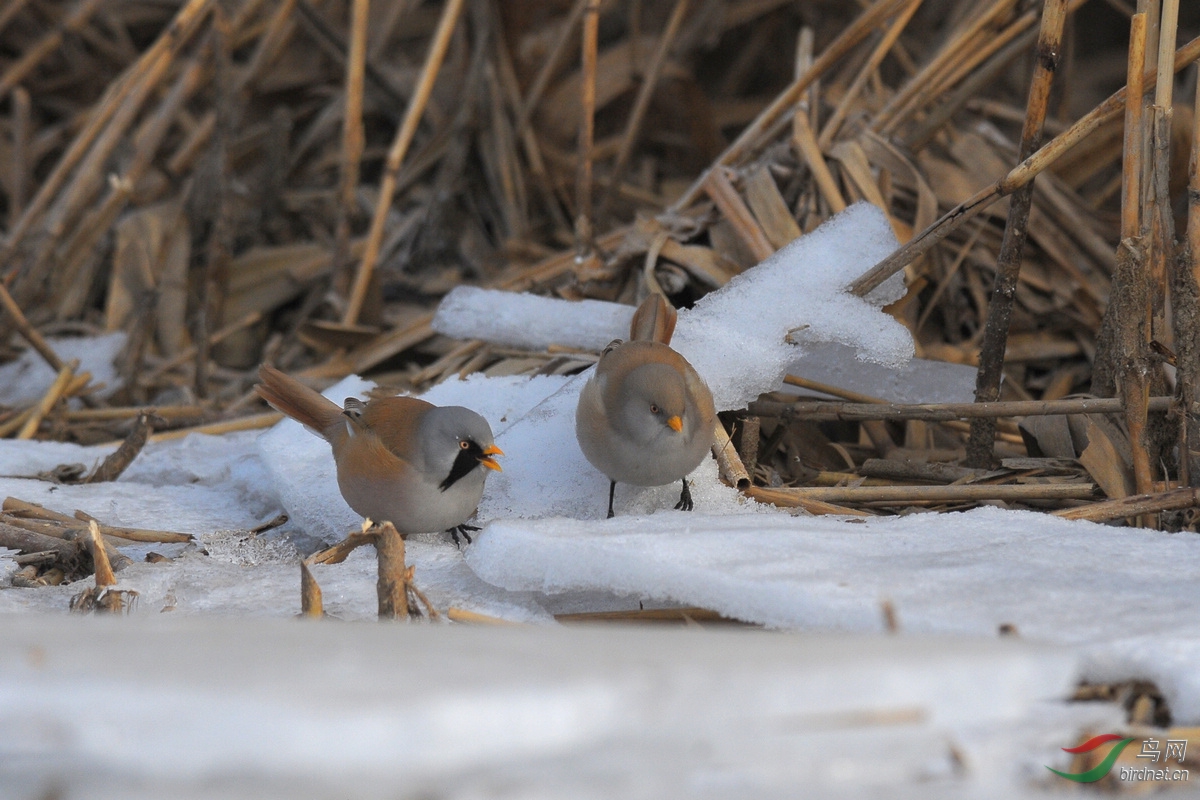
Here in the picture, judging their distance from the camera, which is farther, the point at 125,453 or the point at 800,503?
the point at 125,453

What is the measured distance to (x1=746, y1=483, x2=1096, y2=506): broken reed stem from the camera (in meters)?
2.79

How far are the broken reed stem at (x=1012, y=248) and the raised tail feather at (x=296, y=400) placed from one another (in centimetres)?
173

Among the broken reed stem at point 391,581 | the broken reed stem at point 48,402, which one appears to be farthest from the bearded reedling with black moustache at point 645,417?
the broken reed stem at point 48,402

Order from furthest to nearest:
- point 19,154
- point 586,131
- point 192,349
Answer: point 19,154 → point 192,349 → point 586,131

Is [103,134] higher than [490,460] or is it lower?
higher

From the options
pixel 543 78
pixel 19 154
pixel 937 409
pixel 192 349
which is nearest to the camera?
pixel 937 409

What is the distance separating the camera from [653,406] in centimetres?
273

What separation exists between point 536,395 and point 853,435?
0.99 meters

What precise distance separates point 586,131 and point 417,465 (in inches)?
74.7

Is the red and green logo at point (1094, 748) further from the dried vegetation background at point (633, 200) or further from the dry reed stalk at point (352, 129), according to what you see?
the dry reed stalk at point (352, 129)

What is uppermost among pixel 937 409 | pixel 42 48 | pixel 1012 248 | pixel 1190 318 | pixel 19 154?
pixel 42 48

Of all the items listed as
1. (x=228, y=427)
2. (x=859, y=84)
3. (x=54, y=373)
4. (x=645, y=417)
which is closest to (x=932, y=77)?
(x=859, y=84)

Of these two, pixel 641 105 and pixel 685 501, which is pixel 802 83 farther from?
pixel 685 501

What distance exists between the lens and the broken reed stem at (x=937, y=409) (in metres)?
2.71
